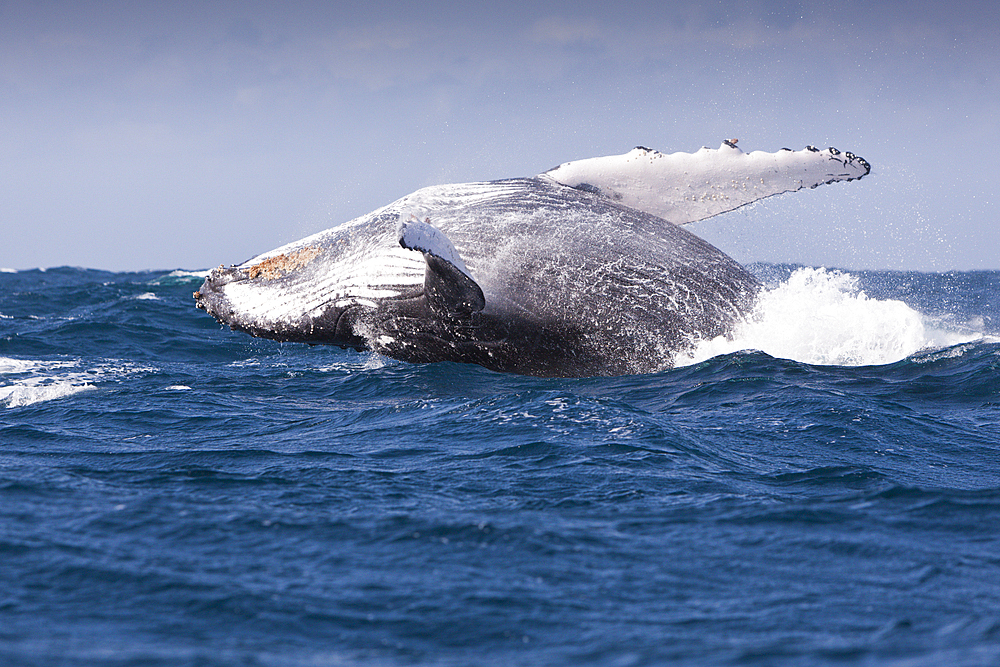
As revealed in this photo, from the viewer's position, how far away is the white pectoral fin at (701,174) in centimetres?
1077

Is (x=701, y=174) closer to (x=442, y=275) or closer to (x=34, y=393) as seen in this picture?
(x=442, y=275)

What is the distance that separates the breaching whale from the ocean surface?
37 cm

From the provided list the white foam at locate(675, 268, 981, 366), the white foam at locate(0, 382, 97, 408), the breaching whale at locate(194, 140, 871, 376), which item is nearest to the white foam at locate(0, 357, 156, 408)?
the white foam at locate(0, 382, 97, 408)

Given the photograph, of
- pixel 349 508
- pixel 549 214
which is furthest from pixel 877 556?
pixel 549 214

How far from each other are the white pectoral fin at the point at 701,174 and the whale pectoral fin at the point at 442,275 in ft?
8.98

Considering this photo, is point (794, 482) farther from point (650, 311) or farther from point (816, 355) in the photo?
point (816, 355)

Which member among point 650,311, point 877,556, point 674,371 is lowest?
point 877,556

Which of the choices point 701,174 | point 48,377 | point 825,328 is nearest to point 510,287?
point 701,174

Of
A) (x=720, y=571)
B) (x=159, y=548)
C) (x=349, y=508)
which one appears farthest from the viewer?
(x=349, y=508)

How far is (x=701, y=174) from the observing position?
35.7ft

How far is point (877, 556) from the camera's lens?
16.8 ft

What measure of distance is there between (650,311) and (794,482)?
3476 millimetres

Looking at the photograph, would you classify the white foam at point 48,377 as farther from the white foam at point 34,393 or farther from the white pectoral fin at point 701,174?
the white pectoral fin at point 701,174

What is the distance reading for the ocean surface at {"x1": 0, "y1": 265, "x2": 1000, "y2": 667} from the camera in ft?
13.8
